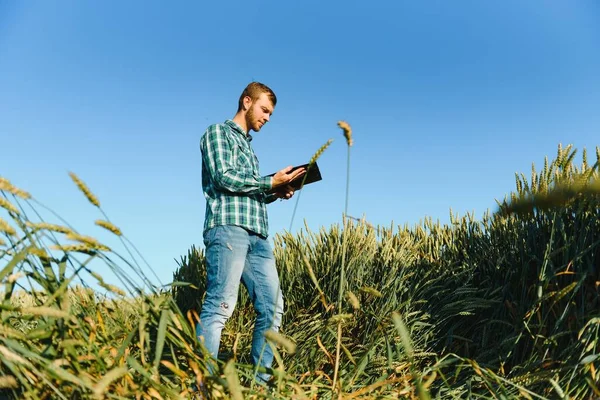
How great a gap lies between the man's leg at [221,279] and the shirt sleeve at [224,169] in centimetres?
24

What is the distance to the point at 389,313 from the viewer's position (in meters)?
3.81

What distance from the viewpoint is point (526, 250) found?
11.5 ft

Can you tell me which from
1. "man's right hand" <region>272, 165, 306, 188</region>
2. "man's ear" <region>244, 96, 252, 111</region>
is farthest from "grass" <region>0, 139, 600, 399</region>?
"man's ear" <region>244, 96, 252, 111</region>

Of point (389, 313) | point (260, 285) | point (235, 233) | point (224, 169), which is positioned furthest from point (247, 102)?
point (389, 313)

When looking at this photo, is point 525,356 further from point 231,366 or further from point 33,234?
point 33,234

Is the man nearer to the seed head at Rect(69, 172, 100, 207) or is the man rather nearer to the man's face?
the man's face

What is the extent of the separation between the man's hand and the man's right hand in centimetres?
25

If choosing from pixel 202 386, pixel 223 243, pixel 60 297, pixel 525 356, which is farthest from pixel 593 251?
pixel 60 297

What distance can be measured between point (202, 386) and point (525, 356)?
86.8 inches

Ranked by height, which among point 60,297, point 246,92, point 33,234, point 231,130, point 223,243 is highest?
point 246,92

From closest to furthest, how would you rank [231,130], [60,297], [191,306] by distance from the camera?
[60,297] < [231,130] < [191,306]

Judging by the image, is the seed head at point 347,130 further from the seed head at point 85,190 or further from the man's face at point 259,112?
the man's face at point 259,112

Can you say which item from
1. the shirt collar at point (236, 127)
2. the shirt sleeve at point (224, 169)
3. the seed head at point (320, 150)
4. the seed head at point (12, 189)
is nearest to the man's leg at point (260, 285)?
the shirt sleeve at point (224, 169)

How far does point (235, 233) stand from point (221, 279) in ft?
0.88
